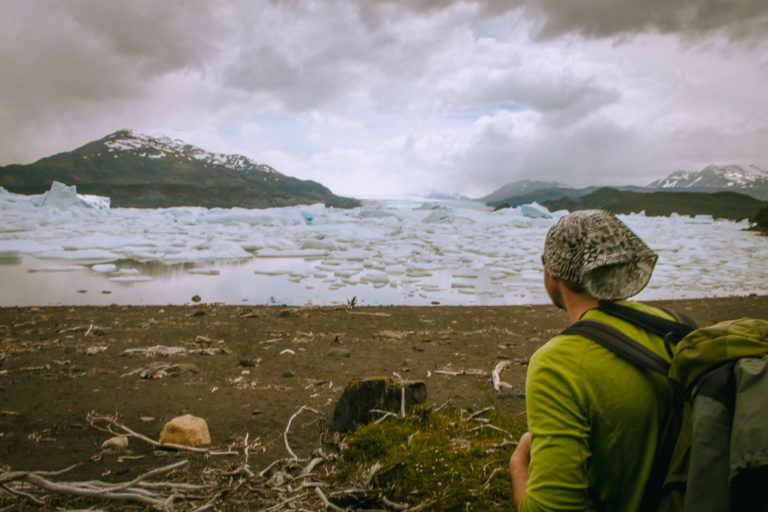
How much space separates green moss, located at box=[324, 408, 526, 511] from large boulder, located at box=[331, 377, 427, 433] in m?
0.13

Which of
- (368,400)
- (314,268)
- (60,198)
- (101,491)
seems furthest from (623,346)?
(60,198)

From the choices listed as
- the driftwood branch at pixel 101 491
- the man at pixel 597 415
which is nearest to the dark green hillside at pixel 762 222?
the man at pixel 597 415

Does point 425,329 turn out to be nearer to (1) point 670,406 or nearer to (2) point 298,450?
(2) point 298,450

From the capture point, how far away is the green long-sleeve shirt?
115 cm

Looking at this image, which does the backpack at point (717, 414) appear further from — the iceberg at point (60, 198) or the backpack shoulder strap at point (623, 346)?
the iceberg at point (60, 198)

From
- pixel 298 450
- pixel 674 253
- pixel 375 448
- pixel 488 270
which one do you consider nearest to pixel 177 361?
pixel 298 450

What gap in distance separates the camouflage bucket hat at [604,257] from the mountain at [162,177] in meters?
84.2

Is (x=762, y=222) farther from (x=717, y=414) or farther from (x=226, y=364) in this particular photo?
(x=717, y=414)

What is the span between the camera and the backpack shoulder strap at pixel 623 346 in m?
1.14

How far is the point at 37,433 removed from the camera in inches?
131

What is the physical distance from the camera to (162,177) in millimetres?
139625

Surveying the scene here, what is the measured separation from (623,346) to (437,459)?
4.66 feet

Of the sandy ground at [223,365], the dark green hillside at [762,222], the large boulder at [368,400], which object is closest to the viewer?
the large boulder at [368,400]

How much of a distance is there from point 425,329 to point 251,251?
42.9ft
